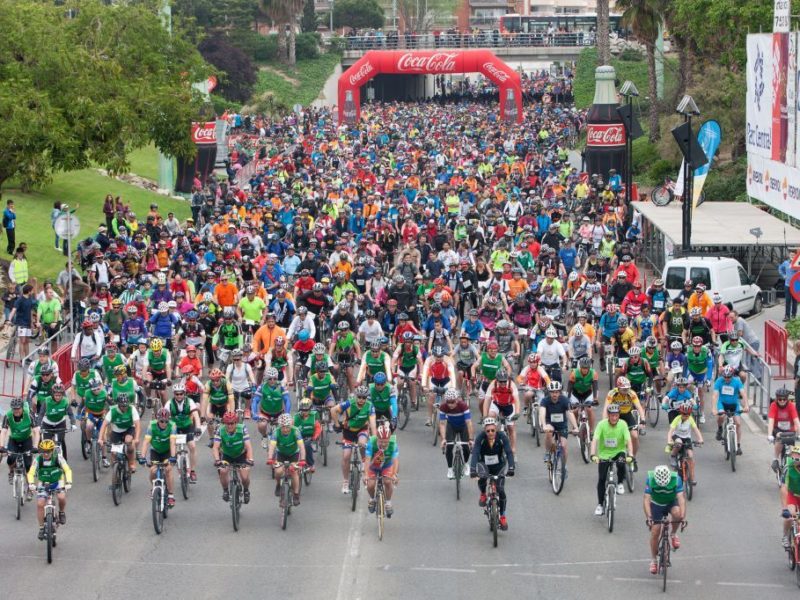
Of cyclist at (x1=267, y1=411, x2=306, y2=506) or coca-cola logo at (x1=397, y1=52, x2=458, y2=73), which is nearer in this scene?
cyclist at (x1=267, y1=411, x2=306, y2=506)

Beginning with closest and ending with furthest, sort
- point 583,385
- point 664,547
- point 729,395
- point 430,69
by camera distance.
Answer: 1. point 664,547
2. point 729,395
3. point 583,385
4. point 430,69

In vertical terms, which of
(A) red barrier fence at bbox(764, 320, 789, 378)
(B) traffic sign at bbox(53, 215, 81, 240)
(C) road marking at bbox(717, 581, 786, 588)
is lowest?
(C) road marking at bbox(717, 581, 786, 588)

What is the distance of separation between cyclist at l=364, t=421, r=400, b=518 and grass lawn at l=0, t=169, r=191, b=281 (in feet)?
68.7

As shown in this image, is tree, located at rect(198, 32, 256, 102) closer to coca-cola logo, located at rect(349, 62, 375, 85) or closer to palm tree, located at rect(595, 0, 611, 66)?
coca-cola logo, located at rect(349, 62, 375, 85)

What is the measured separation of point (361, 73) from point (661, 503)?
195 ft

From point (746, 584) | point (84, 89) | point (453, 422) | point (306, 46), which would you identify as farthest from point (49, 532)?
point (306, 46)

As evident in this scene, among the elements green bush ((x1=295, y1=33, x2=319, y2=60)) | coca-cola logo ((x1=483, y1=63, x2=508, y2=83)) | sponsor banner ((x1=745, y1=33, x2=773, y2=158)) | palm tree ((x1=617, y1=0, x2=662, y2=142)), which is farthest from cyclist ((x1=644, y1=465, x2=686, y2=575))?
green bush ((x1=295, y1=33, x2=319, y2=60))

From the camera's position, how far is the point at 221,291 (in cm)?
2770

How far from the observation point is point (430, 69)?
7488cm

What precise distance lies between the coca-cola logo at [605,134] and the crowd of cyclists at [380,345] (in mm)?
9292

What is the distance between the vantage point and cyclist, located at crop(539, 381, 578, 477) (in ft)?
62.3

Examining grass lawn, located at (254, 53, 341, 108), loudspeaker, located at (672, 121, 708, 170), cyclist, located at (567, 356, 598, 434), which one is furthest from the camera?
grass lawn, located at (254, 53, 341, 108)

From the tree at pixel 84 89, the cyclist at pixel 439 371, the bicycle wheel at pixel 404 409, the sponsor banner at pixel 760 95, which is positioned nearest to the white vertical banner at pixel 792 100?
the sponsor banner at pixel 760 95

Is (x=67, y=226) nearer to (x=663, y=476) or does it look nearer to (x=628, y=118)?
(x=663, y=476)
